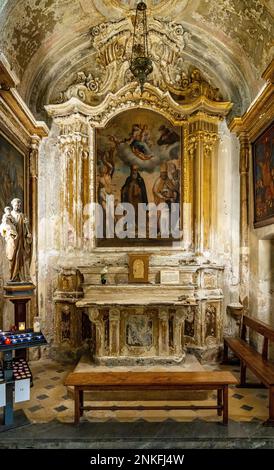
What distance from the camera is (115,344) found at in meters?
6.00

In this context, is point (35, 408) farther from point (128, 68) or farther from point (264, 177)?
point (128, 68)

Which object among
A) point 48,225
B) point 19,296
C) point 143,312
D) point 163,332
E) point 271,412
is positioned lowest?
point 271,412

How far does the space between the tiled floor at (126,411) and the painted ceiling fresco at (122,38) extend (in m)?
5.10

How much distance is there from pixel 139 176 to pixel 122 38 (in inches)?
103

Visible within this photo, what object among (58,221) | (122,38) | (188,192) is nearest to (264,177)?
(188,192)

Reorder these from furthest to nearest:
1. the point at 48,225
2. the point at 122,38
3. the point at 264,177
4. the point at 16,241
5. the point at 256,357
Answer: the point at 48,225 < the point at 122,38 < the point at 264,177 < the point at 16,241 < the point at 256,357

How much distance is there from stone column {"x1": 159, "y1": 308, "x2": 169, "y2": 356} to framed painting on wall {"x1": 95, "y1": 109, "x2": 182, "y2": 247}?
1592mm

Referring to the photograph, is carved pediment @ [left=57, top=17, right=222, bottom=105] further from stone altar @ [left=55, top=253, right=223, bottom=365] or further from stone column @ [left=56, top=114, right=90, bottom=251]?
stone altar @ [left=55, top=253, right=223, bottom=365]

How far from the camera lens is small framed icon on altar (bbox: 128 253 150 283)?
652 cm

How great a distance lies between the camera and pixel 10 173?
6.08 meters

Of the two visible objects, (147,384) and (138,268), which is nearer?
(147,384)
